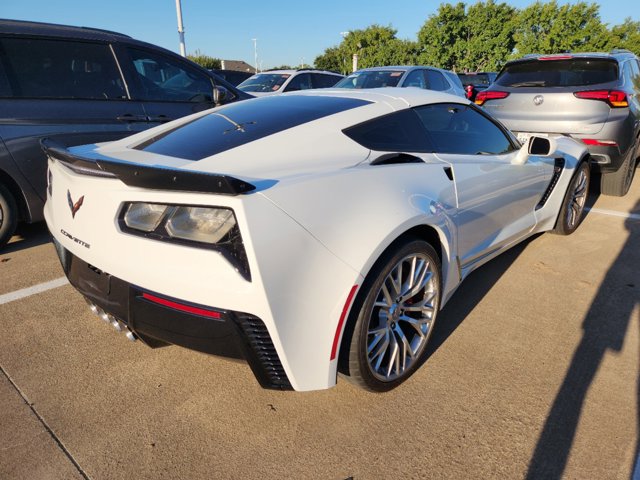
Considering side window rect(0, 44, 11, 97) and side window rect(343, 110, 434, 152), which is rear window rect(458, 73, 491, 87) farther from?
side window rect(0, 44, 11, 97)

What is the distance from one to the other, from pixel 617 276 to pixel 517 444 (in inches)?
87.7

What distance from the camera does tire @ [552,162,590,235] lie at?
13.2ft

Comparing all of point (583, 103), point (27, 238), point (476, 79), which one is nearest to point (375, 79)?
point (583, 103)

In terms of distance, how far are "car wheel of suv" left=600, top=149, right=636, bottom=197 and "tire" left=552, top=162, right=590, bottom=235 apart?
133 cm

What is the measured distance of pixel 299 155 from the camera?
2.04 meters

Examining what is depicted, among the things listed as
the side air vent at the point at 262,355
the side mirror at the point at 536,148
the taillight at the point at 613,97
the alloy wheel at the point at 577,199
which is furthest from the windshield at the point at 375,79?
the side air vent at the point at 262,355

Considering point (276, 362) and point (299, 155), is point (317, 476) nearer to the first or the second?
point (276, 362)

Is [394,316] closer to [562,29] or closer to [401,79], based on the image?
[401,79]

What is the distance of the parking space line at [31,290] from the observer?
300 cm

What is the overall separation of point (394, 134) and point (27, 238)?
3.61 m

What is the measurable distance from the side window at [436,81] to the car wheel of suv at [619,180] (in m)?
4.22

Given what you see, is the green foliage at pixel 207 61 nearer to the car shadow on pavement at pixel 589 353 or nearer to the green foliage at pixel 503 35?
the green foliage at pixel 503 35

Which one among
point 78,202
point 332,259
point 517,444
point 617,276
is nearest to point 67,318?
point 78,202

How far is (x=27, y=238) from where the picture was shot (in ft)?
13.6
